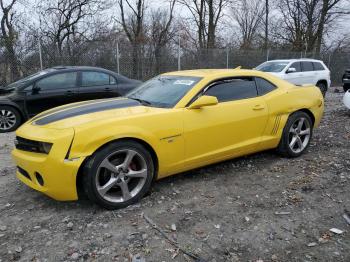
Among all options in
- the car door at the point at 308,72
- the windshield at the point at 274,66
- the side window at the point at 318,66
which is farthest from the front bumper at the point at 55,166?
the side window at the point at 318,66

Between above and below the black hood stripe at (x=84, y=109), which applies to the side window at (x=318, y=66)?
above

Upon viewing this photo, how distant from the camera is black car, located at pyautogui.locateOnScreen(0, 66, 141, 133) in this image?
7.73m

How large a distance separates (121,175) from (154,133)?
22.9 inches

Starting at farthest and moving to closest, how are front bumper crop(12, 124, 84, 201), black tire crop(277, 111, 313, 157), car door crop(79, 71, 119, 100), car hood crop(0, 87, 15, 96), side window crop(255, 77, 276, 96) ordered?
car door crop(79, 71, 119, 100) → car hood crop(0, 87, 15, 96) → black tire crop(277, 111, 313, 157) → side window crop(255, 77, 276, 96) → front bumper crop(12, 124, 84, 201)

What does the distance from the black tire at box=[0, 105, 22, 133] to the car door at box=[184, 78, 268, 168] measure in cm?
511

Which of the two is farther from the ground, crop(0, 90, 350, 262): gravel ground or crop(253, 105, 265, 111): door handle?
crop(253, 105, 265, 111): door handle

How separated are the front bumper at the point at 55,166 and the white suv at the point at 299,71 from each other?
414 inches

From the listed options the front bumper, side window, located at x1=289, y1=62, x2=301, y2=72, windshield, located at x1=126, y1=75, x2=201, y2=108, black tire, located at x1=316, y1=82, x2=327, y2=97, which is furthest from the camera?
black tire, located at x1=316, y1=82, x2=327, y2=97

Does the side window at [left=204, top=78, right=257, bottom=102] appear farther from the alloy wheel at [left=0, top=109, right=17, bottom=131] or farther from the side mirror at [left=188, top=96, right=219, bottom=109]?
the alloy wheel at [left=0, top=109, right=17, bottom=131]

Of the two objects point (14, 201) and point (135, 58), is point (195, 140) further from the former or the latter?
point (135, 58)

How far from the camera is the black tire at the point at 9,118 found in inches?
304

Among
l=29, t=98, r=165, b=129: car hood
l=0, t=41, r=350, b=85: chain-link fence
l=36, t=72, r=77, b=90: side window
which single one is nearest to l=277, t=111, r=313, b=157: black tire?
l=29, t=98, r=165, b=129: car hood

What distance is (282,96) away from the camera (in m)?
5.19

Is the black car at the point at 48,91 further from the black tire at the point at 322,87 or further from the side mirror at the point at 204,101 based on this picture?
the black tire at the point at 322,87
